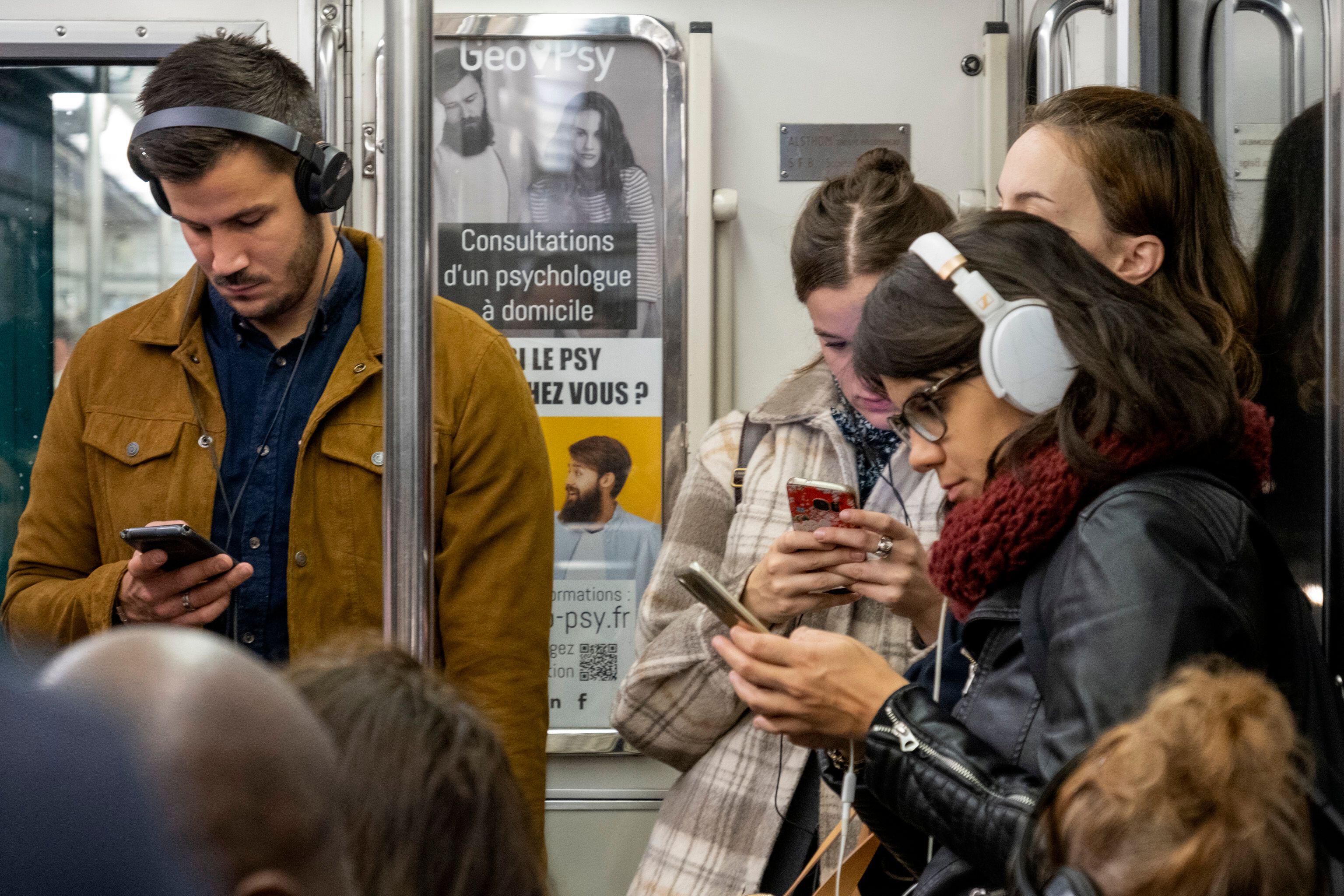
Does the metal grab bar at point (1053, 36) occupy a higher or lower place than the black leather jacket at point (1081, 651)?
higher

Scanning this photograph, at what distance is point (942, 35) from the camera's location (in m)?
3.09

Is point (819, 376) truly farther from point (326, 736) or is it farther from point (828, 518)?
point (326, 736)

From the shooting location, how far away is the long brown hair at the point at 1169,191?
155 centimetres

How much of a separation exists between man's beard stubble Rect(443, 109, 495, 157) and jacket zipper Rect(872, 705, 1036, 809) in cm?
216

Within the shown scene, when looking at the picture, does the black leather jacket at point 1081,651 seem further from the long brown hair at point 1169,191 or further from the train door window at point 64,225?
the train door window at point 64,225

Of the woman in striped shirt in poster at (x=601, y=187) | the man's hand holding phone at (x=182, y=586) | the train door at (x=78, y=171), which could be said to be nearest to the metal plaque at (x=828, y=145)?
the woman in striped shirt in poster at (x=601, y=187)

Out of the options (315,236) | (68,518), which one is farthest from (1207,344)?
(68,518)

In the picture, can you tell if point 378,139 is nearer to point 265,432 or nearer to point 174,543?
point 265,432

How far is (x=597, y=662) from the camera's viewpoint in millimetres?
3072

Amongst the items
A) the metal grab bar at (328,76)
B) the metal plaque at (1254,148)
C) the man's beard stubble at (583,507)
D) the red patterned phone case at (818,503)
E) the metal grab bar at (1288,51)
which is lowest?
the man's beard stubble at (583,507)

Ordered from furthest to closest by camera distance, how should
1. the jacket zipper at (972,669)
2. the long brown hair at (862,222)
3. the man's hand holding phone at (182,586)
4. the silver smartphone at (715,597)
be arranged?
the long brown hair at (862,222) → the man's hand holding phone at (182,586) → the silver smartphone at (715,597) → the jacket zipper at (972,669)

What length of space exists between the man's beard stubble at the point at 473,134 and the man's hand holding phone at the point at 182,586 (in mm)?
1635

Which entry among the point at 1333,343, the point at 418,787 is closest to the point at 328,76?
the point at 1333,343

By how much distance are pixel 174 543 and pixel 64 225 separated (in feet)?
6.07
